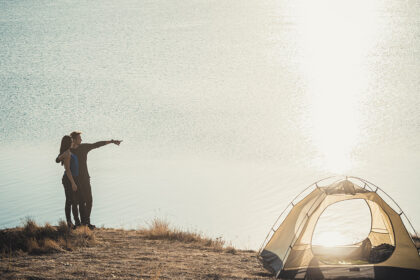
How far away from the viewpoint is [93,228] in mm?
11352

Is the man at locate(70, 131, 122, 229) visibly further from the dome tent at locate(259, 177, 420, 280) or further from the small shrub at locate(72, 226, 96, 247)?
the dome tent at locate(259, 177, 420, 280)

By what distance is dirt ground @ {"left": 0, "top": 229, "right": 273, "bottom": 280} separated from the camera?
8688 millimetres

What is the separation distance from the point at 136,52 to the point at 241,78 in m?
11.2

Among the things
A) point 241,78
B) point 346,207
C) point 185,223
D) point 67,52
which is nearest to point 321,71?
point 241,78

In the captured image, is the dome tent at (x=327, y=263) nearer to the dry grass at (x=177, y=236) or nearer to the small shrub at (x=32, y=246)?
the dry grass at (x=177, y=236)

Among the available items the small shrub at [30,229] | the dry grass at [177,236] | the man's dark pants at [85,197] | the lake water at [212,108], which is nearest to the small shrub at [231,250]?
the dry grass at [177,236]

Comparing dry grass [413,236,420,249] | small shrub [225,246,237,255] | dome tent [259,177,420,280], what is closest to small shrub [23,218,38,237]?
small shrub [225,246,237,255]

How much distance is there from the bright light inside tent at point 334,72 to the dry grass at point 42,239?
43.0 ft

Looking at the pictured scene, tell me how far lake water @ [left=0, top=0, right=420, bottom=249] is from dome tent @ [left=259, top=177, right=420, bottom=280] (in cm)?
359

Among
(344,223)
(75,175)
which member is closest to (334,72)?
(344,223)

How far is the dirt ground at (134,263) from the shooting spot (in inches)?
342

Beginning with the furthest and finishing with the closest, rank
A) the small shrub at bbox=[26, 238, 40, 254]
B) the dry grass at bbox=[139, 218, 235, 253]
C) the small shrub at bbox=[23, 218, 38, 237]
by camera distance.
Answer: the dry grass at bbox=[139, 218, 235, 253], the small shrub at bbox=[23, 218, 38, 237], the small shrub at bbox=[26, 238, 40, 254]

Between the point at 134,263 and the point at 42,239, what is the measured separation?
1763 mm

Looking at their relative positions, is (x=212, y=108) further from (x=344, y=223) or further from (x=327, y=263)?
(x=327, y=263)
